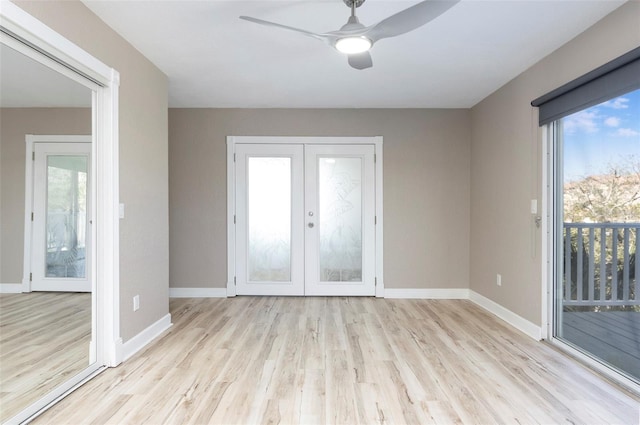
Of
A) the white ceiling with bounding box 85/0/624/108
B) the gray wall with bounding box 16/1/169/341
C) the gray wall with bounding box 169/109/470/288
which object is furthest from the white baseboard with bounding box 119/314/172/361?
the white ceiling with bounding box 85/0/624/108

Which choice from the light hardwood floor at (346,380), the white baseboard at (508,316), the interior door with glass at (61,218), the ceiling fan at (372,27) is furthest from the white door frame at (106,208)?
the white baseboard at (508,316)

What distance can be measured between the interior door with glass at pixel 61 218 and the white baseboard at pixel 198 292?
2.04 metres

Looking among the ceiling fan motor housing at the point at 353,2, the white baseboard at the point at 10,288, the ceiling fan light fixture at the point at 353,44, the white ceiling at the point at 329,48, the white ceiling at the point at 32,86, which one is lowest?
the white baseboard at the point at 10,288

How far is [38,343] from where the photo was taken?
2051 millimetres

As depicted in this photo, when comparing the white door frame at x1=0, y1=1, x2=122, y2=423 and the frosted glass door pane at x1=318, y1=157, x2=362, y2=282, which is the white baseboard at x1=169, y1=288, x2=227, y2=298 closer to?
the frosted glass door pane at x1=318, y1=157, x2=362, y2=282

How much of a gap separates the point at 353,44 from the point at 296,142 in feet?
7.96

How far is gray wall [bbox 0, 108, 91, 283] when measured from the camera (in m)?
1.77

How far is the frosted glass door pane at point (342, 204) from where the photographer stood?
14.3 ft

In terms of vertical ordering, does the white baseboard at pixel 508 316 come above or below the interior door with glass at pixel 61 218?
below

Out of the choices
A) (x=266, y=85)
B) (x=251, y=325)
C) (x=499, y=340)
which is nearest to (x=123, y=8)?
(x=266, y=85)

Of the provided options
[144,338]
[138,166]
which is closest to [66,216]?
[138,166]

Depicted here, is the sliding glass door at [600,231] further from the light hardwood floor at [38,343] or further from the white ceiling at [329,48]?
the light hardwood floor at [38,343]

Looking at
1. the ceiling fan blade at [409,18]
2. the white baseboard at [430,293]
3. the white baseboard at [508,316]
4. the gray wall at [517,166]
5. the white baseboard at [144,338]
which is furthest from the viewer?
the white baseboard at [430,293]

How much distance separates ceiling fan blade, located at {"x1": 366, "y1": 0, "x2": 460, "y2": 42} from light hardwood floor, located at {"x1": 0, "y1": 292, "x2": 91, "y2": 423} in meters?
2.51
